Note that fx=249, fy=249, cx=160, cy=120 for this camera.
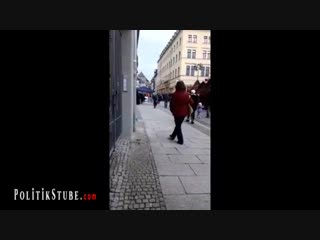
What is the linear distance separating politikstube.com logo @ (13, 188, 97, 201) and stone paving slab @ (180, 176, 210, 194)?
5.71 feet

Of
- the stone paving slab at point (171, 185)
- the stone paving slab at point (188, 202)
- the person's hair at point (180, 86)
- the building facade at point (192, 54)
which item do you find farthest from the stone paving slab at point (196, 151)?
the building facade at point (192, 54)

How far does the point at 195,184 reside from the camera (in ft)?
13.7

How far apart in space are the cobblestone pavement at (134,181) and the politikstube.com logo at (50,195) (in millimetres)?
621

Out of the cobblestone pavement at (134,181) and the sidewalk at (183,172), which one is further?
the sidewalk at (183,172)

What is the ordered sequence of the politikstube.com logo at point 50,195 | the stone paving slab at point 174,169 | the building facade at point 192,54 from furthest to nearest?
the building facade at point 192,54 → the stone paving slab at point 174,169 → the politikstube.com logo at point 50,195

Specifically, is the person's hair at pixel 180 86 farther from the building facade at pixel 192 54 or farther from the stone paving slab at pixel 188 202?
the building facade at pixel 192 54

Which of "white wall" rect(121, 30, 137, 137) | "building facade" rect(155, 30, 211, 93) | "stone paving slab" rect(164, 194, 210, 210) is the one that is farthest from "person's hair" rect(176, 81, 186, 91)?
"building facade" rect(155, 30, 211, 93)

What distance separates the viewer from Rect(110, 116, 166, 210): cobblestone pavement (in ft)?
10.8

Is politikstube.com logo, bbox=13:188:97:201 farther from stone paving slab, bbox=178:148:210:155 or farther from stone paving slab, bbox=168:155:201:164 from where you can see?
stone paving slab, bbox=178:148:210:155

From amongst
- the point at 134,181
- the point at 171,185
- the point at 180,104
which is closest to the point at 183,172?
the point at 171,185

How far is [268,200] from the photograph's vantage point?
2.74 m

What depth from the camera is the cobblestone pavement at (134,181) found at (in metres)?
3.30

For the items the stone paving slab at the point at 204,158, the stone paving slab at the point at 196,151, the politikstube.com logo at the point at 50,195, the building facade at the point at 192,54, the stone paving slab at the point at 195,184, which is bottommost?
the stone paving slab at the point at 195,184
